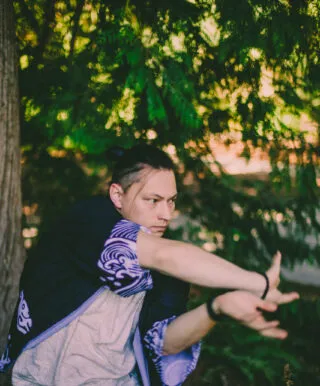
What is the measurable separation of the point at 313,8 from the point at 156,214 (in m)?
2.14

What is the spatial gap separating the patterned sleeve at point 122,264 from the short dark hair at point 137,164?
1.32 feet

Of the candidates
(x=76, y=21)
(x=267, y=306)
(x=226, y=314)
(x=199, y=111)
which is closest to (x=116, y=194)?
(x=226, y=314)

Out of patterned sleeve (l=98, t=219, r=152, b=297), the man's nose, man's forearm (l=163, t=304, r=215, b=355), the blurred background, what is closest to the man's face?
the man's nose

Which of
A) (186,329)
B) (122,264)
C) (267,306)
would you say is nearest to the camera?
(267,306)

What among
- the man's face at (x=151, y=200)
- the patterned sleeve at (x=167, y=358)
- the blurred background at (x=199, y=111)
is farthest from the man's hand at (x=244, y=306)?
the blurred background at (x=199, y=111)

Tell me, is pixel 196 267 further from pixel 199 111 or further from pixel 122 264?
pixel 199 111

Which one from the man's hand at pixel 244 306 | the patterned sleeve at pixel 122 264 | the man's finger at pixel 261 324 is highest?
the patterned sleeve at pixel 122 264

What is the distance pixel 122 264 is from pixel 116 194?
53cm

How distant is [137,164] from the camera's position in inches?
75.3

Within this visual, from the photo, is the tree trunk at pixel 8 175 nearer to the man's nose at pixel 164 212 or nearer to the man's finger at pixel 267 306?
the man's nose at pixel 164 212

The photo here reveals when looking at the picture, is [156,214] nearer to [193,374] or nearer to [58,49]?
[58,49]

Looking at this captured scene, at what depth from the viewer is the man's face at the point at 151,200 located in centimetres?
184

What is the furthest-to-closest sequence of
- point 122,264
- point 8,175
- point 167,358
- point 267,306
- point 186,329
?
point 8,175 < point 167,358 < point 186,329 < point 122,264 < point 267,306

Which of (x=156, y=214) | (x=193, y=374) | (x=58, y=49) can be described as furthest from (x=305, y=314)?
(x=58, y=49)
